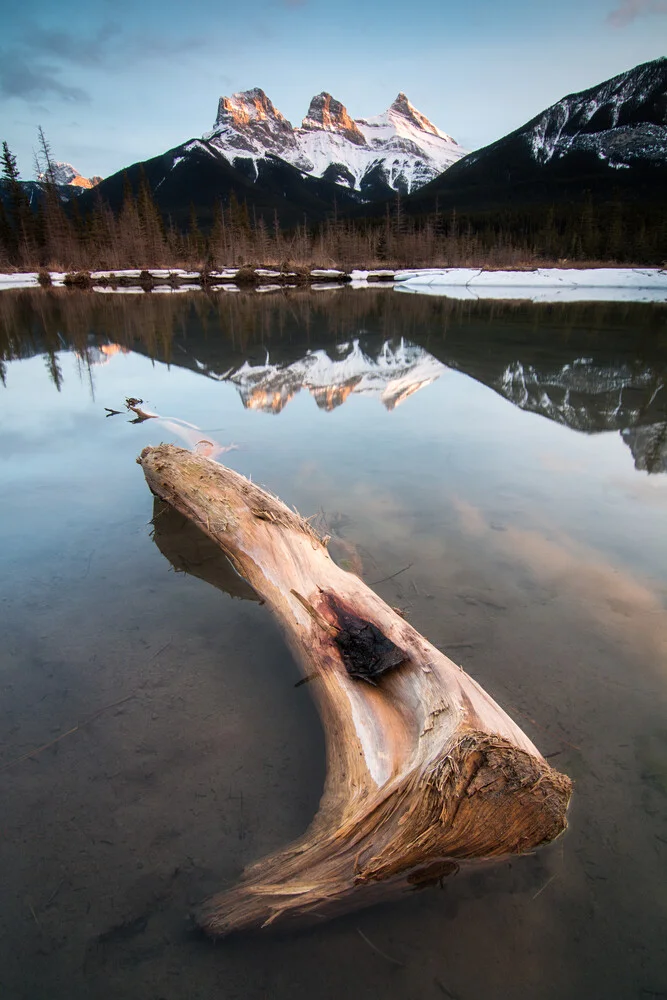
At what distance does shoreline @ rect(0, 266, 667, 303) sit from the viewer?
33.1 m

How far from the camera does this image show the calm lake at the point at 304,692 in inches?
55.7

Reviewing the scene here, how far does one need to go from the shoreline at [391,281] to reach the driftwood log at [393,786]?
31.6m

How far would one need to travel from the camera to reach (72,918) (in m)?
1.49

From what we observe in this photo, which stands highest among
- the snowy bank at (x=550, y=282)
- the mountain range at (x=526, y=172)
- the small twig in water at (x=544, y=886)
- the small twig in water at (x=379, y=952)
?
the mountain range at (x=526, y=172)

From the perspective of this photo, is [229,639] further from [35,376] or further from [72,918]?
[35,376]

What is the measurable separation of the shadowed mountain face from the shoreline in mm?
15104

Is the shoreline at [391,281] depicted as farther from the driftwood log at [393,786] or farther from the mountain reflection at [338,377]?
the driftwood log at [393,786]

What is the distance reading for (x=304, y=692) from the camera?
231 cm

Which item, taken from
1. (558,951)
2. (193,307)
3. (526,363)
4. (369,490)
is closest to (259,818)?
(558,951)

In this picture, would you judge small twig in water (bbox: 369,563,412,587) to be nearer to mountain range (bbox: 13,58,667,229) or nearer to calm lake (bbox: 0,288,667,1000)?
calm lake (bbox: 0,288,667,1000)

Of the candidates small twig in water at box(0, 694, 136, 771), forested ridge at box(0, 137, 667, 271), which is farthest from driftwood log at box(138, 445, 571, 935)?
forested ridge at box(0, 137, 667, 271)

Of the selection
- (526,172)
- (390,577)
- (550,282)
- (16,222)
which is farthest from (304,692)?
(526,172)

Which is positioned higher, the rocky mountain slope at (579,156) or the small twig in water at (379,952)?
the rocky mountain slope at (579,156)

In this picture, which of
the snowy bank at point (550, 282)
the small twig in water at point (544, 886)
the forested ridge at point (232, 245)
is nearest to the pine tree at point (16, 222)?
the forested ridge at point (232, 245)
